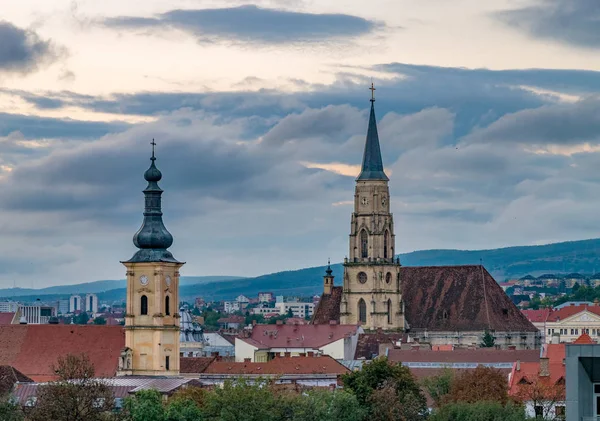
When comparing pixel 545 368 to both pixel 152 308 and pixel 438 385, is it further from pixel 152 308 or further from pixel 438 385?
pixel 152 308

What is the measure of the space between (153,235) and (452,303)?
2409 inches

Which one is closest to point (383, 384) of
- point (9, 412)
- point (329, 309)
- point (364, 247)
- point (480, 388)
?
point (480, 388)

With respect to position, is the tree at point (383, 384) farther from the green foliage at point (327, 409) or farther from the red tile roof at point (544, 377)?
the red tile roof at point (544, 377)

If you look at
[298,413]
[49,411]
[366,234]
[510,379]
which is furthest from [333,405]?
[366,234]

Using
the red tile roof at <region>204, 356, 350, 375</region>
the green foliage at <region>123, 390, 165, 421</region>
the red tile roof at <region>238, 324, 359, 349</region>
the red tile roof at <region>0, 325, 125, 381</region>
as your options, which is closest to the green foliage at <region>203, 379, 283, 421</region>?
the green foliage at <region>123, 390, 165, 421</region>

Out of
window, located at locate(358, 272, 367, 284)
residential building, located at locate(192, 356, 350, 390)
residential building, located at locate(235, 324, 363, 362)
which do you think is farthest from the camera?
window, located at locate(358, 272, 367, 284)

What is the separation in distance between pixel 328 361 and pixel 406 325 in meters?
37.7

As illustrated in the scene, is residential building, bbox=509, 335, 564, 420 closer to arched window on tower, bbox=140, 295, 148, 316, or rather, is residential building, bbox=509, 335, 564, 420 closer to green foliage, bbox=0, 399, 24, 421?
green foliage, bbox=0, 399, 24, 421

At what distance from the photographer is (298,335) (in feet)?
625

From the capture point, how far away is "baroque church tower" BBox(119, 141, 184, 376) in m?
134

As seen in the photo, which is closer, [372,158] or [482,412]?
[482,412]

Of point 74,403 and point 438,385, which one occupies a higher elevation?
point 438,385

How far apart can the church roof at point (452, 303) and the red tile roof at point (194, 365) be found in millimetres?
40055

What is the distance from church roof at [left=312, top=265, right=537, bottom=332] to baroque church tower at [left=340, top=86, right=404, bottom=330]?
2.57m
